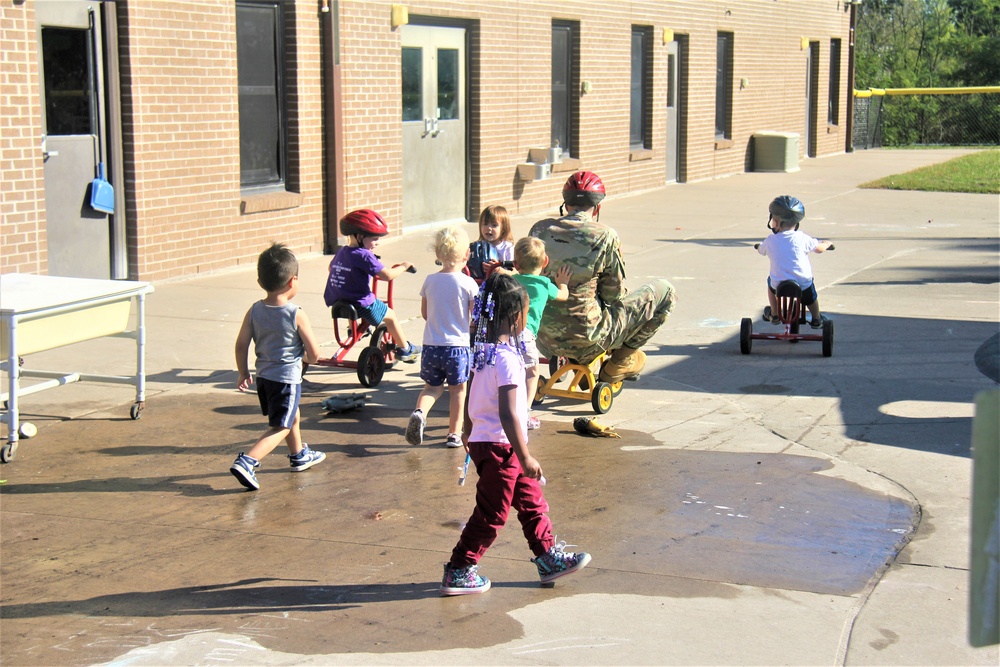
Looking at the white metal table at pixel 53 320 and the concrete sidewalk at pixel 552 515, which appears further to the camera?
the white metal table at pixel 53 320

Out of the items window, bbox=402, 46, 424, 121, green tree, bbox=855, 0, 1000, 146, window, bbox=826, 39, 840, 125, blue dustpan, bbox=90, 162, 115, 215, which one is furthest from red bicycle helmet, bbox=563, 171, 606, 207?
green tree, bbox=855, 0, 1000, 146

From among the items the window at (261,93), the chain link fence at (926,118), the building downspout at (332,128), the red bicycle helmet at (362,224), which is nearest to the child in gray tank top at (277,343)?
the red bicycle helmet at (362,224)

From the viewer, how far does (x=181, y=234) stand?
41.0 feet

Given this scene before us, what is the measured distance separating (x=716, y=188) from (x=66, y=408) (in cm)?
→ 1718

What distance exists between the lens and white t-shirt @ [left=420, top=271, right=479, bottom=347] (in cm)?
725

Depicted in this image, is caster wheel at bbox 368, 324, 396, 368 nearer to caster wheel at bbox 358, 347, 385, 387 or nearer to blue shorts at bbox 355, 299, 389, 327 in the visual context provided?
caster wheel at bbox 358, 347, 385, 387

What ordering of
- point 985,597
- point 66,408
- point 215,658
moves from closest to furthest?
point 985,597 → point 215,658 → point 66,408

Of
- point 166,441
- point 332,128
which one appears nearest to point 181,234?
point 332,128

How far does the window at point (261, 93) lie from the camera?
44.1ft

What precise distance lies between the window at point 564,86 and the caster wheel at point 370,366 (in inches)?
441

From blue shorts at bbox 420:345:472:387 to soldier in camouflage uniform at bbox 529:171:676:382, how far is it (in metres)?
0.81

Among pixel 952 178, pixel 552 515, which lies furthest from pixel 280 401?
pixel 952 178

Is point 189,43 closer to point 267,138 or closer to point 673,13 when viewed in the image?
point 267,138

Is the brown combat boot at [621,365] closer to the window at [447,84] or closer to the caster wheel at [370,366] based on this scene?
the caster wheel at [370,366]
